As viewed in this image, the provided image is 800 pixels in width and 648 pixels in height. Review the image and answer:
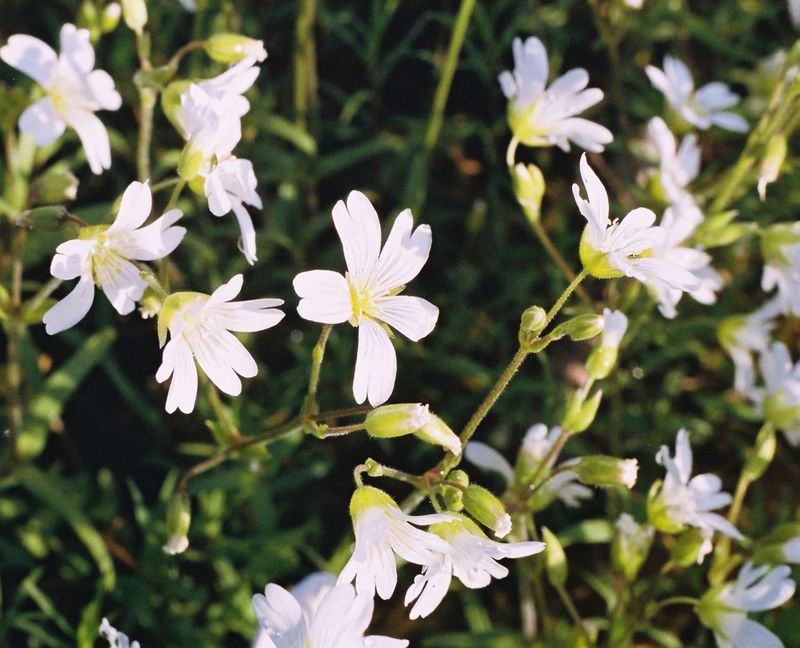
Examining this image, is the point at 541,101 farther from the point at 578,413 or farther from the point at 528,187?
the point at 578,413

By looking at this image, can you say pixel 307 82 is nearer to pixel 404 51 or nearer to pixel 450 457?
pixel 404 51

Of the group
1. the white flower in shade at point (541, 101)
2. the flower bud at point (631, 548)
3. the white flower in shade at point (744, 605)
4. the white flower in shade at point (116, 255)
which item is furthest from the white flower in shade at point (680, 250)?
the white flower in shade at point (116, 255)

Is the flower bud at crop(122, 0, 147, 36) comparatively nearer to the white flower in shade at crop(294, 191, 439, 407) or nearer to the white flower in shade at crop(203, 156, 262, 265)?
the white flower in shade at crop(203, 156, 262, 265)

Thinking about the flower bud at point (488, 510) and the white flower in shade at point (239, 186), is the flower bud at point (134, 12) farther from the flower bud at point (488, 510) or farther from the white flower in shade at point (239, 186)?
the flower bud at point (488, 510)

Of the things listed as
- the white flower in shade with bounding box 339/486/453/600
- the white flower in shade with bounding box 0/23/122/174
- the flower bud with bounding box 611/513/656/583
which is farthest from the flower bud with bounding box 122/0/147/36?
the flower bud with bounding box 611/513/656/583

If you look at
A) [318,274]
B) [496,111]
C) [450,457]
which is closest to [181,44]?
[496,111]

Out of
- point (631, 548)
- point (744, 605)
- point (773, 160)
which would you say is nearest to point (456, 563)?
point (631, 548)
